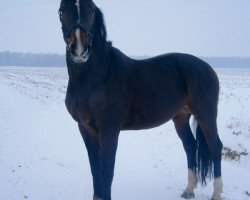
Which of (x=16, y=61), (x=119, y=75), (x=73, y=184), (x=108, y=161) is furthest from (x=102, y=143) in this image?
(x=16, y=61)

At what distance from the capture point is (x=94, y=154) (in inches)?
164

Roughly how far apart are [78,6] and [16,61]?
564 ft

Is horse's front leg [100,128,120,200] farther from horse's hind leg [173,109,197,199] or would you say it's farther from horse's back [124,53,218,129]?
horse's hind leg [173,109,197,199]

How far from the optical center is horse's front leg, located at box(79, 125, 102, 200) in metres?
4.09

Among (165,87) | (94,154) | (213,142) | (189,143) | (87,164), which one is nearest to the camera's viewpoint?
(94,154)

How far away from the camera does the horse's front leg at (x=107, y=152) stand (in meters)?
3.70

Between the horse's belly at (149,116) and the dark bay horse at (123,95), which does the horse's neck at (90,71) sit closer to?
the dark bay horse at (123,95)

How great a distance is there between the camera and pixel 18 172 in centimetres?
559

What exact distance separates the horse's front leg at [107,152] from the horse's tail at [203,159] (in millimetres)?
1877

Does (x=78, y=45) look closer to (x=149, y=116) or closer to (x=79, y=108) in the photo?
(x=79, y=108)

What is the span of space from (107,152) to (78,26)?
Answer: 144 centimetres

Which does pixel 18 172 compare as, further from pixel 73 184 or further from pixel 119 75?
pixel 119 75

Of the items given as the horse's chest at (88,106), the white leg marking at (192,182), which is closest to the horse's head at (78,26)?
the horse's chest at (88,106)

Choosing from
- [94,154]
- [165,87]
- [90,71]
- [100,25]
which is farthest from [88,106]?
[165,87]
